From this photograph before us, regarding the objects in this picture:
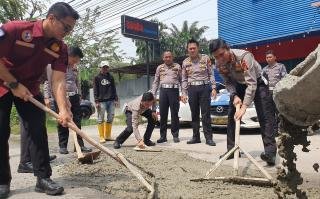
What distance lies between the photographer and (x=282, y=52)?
14.9 meters

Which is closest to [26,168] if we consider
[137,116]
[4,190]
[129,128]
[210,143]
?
[4,190]

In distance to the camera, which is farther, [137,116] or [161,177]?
[137,116]

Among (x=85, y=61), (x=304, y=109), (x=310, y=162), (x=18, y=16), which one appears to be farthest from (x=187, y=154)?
(x=85, y=61)

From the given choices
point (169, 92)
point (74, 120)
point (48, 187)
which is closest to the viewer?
point (48, 187)

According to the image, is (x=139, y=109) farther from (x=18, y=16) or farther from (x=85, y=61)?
(x=85, y=61)

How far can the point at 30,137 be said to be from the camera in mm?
4355

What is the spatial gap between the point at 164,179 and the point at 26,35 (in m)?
2.07

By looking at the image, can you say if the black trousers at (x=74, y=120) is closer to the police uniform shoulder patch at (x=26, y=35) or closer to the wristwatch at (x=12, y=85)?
the wristwatch at (x=12, y=85)

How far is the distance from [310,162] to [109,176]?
2727mm

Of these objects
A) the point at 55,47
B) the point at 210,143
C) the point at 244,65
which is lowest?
the point at 210,143

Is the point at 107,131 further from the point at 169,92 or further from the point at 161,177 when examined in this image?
the point at 161,177

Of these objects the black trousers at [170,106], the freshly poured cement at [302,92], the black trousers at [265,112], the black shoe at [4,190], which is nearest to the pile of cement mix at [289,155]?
the freshly poured cement at [302,92]

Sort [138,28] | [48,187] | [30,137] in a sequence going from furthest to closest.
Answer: [138,28] → [30,137] → [48,187]

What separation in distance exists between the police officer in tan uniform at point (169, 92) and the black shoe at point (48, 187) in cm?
462
